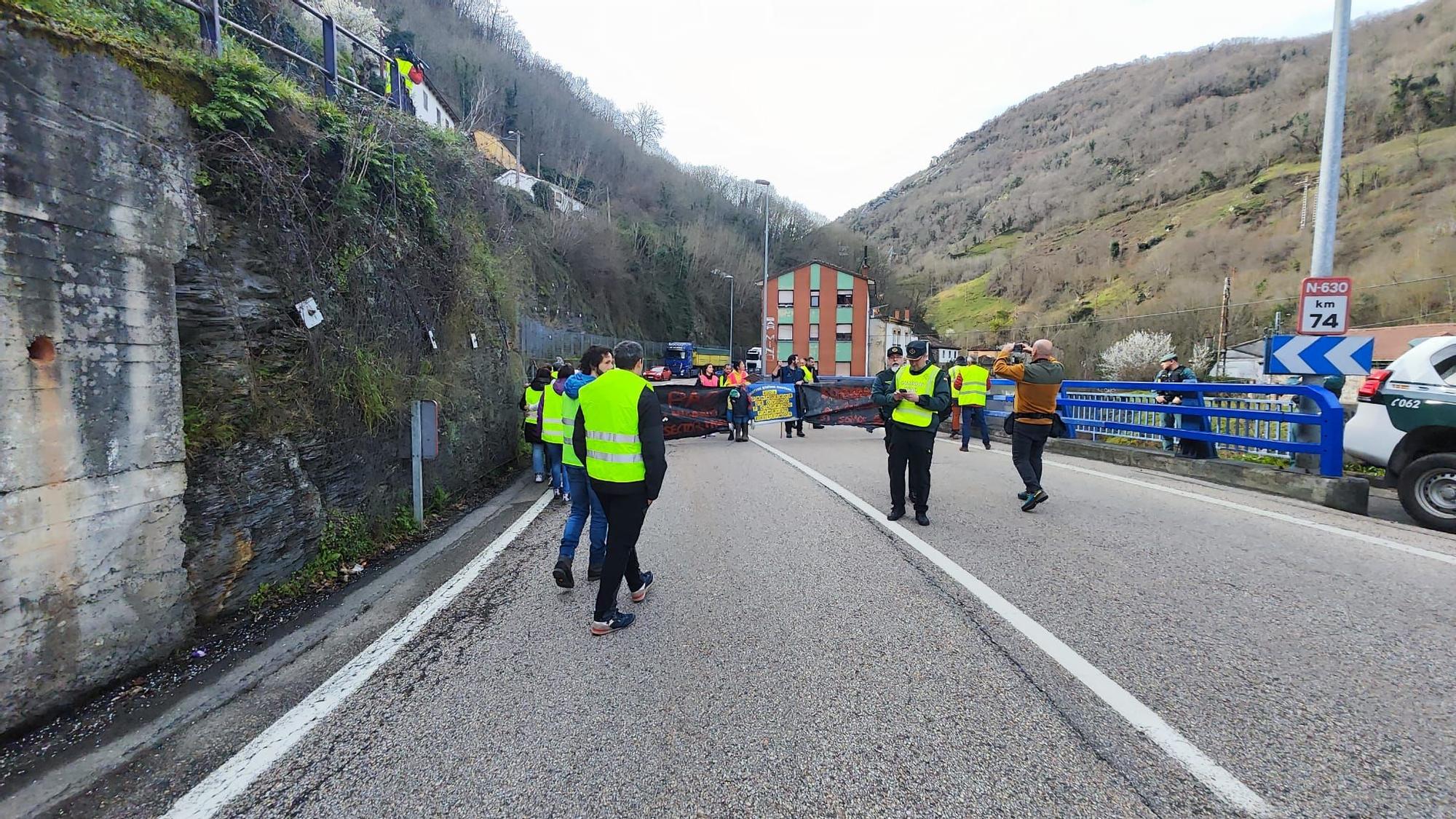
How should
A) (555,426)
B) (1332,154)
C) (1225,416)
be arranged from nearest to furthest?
(555,426)
(1332,154)
(1225,416)

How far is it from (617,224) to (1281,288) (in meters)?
52.2

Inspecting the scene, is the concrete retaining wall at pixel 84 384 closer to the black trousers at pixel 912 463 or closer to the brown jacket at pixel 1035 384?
the black trousers at pixel 912 463

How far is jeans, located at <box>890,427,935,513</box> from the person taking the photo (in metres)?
6.47

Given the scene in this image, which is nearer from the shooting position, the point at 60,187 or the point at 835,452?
the point at 60,187

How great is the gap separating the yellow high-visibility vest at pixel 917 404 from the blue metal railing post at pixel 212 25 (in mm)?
6823

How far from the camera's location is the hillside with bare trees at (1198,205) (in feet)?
131

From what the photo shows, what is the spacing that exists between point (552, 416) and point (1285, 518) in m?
8.01

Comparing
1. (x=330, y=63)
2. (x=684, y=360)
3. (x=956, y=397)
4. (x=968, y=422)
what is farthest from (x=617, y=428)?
(x=684, y=360)

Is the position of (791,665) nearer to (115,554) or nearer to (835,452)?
(115,554)

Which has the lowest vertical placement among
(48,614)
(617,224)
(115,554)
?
(48,614)

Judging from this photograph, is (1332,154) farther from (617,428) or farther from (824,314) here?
(824,314)

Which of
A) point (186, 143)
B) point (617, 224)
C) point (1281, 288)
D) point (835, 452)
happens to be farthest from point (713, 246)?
point (186, 143)

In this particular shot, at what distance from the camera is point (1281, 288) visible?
1705 inches

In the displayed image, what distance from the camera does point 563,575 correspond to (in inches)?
187
